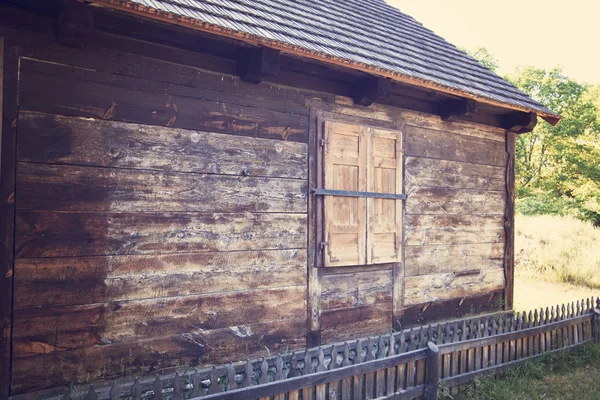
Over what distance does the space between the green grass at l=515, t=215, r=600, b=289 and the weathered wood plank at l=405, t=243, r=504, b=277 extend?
6.65m

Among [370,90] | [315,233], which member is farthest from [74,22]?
[370,90]

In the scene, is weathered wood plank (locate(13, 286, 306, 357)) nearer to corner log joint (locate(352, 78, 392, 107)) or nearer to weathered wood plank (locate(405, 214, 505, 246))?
weathered wood plank (locate(405, 214, 505, 246))

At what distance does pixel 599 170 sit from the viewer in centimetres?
2517

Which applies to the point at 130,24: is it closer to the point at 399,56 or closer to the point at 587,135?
the point at 399,56

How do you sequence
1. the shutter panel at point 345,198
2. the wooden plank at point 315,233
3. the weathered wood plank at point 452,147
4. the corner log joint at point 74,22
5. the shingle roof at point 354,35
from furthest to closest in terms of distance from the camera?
the weathered wood plank at point 452,147
the shutter panel at point 345,198
the wooden plank at point 315,233
the shingle roof at point 354,35
the corner log joint at point 74,22

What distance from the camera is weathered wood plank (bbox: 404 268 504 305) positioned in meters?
5.96

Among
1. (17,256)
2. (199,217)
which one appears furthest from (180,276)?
(17,256)

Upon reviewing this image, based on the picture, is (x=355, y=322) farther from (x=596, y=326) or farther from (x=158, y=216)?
(x=596, y=326)

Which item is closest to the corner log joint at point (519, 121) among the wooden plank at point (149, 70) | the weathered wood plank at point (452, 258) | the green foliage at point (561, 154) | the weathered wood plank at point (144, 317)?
the weathered wood plank at point (452, 258)

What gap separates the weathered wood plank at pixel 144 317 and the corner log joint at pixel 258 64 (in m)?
2.18

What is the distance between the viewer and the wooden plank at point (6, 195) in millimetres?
3316

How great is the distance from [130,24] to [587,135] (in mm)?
27792

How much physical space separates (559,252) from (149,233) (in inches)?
518

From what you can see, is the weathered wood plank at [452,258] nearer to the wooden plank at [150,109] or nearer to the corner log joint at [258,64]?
the wooden plank at [150,109]
